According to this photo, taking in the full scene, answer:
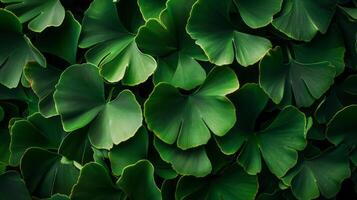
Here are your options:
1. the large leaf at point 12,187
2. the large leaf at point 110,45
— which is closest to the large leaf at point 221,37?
the large leaf at point 110,45

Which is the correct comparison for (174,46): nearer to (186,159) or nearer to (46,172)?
(186,159)

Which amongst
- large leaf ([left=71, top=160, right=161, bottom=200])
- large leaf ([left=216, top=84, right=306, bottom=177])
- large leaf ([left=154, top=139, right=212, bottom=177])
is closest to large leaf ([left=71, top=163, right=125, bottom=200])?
large leaf ([left=71, top=160, right=161, bottom=200])

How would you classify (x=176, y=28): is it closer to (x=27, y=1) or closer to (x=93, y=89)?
(x=93, y=89)

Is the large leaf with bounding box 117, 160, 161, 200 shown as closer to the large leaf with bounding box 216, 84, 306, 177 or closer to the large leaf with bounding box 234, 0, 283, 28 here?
the large leaf with bounding box 216, 84, 306, 177

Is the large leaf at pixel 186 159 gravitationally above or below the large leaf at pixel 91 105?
below

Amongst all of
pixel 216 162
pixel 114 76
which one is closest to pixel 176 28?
pixel 114 76

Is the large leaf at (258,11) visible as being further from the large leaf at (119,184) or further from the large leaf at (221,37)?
the large leaf at (119,184)
